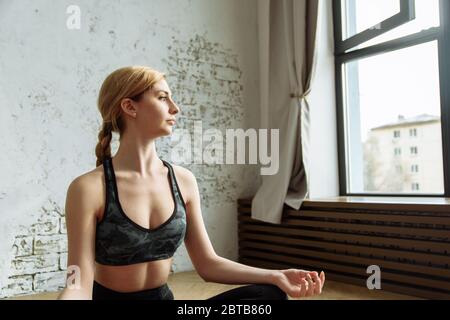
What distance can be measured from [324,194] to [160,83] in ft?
8.44

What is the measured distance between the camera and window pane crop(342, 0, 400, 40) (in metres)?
3.43

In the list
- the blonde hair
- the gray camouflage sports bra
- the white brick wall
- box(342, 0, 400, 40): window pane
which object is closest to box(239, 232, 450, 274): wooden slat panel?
the white brick wall

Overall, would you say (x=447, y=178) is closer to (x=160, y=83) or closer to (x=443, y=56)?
(x=443, y=56)

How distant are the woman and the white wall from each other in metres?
1.68

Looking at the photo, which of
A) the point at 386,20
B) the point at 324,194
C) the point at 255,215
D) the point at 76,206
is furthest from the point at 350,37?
the point at 76,206

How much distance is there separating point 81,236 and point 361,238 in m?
2.20

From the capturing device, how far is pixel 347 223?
3.05 metres

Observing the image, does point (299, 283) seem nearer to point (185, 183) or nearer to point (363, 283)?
point (185, 183)

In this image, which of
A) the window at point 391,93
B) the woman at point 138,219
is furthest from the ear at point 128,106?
the window at point 391,93

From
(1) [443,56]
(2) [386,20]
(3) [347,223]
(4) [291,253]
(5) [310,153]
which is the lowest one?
(4) [291,253]

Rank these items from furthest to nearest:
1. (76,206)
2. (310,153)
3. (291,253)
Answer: (310,153), (291,253), (76,206)

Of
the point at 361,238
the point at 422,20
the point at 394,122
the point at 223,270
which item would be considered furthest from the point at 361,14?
the point at 223,270

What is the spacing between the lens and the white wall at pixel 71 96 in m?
2.86

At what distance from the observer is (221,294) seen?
124cm
